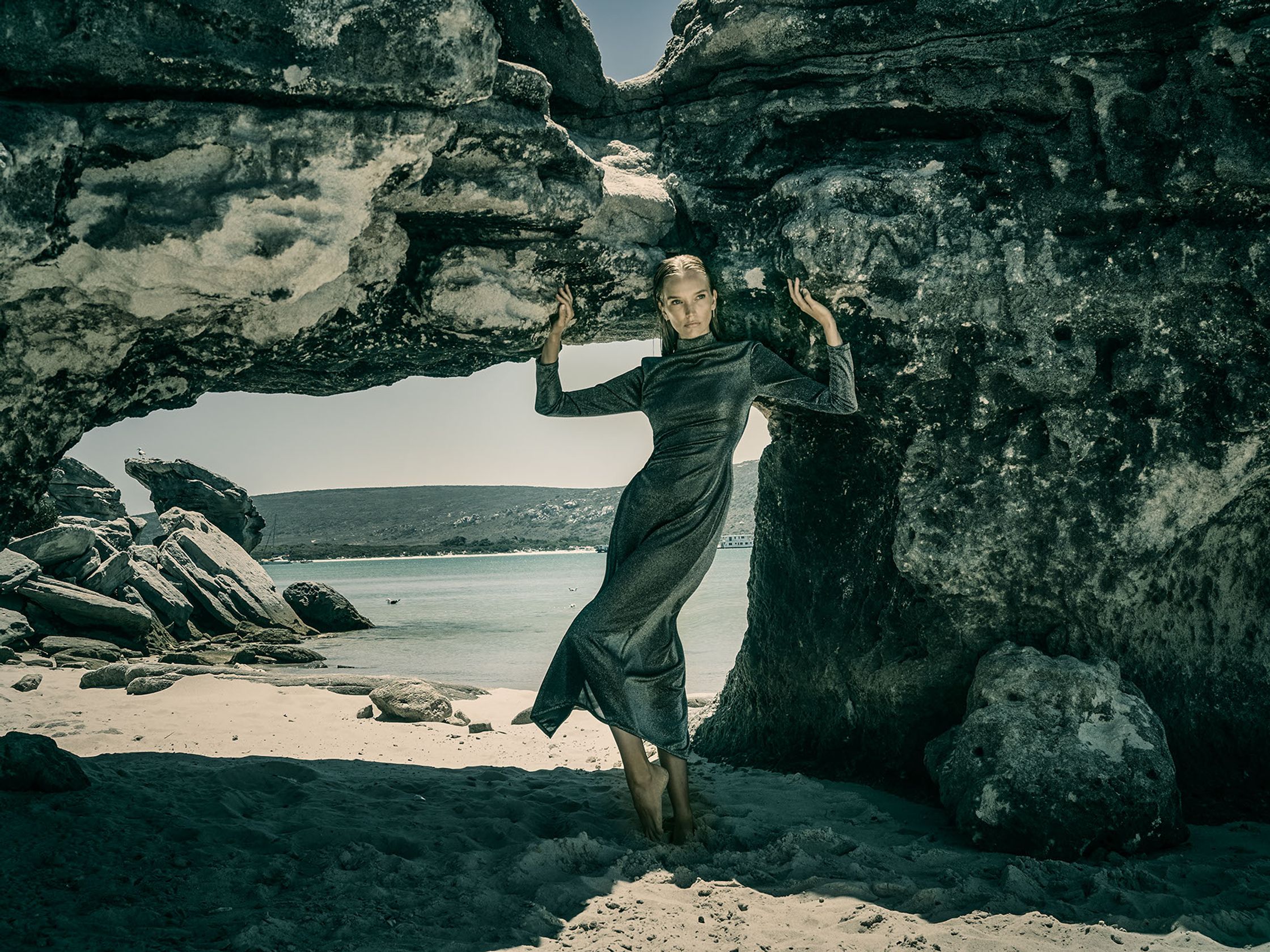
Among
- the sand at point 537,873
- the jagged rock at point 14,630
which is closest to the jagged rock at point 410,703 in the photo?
the sand at point 537,873

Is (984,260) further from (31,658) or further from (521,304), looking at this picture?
(31,658)

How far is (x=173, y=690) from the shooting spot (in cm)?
577

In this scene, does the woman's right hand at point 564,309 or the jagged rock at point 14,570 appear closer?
the woman's right hand at point 564,309

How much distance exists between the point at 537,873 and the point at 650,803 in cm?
53

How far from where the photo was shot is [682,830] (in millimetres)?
3221

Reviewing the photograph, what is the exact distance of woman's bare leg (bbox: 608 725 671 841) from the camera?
10.6 ft

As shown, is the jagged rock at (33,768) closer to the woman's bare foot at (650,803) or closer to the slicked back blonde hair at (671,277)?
the woman's bare foot at (650,803)

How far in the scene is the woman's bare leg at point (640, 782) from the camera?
323 cm

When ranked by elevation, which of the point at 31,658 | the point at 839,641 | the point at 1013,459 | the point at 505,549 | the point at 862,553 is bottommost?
the point at 505,549

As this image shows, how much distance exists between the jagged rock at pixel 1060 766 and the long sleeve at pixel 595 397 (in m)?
1.76

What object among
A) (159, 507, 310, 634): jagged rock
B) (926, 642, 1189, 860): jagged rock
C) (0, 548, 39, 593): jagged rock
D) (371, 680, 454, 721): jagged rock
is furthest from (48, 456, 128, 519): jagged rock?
(926, 642, 1189, 860): jagged rock

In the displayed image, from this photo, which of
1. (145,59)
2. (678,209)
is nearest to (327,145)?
(145,59)

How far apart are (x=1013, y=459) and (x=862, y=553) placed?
73 cm

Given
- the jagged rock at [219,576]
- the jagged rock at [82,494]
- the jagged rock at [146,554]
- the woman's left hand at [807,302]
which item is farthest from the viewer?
the jagged rock at [82,494]
